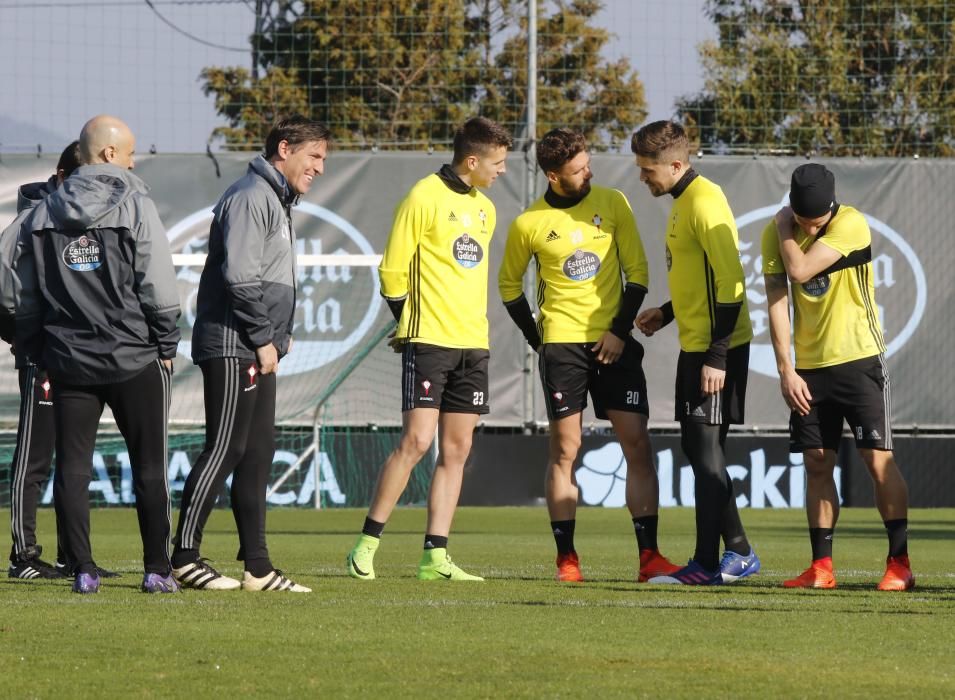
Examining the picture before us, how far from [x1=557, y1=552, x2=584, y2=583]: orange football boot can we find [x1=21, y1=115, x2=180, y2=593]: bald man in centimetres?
186

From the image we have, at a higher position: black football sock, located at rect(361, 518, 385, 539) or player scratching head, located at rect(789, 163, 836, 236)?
player scratching head, located at rect(789, 163, 836, 236)

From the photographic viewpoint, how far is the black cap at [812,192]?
23.1 ft

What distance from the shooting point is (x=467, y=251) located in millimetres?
7539

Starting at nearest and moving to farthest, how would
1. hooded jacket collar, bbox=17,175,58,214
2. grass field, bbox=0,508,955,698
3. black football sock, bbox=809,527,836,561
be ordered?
grass field, bbox=0,508,955,698
black football sock, bbox=809,527,836,561
hooded jacket collar, bbox=17,175,58,214

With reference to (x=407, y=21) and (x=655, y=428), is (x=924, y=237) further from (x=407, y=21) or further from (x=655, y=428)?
(x=407, y=21)

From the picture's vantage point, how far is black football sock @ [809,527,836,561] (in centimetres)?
716

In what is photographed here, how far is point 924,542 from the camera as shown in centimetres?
1106

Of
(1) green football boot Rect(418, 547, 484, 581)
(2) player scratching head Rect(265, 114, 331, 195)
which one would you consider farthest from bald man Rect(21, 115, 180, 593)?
(1) green football boot Rect(418, 547, 484, 581)

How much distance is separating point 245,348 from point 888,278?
1127 cm

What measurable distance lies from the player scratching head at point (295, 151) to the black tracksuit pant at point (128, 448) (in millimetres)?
1017

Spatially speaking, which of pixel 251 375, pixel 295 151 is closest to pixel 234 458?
pixel 251 375

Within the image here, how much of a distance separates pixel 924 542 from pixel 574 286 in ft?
15.2

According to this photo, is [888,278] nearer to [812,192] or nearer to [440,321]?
[812,192]

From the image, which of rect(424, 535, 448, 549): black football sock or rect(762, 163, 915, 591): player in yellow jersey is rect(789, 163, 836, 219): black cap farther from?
rect(424, 535, 448, 549): black football sock
